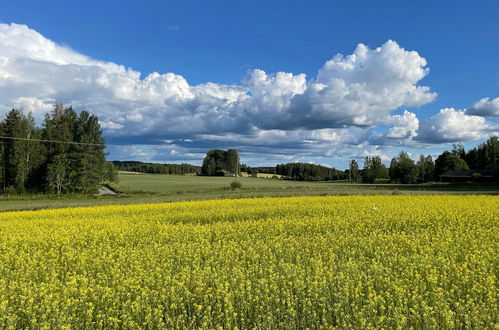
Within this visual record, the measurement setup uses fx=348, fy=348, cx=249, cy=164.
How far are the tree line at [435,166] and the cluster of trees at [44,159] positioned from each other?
8060 centimetres

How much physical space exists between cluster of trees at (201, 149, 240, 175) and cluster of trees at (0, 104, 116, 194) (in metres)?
66.6

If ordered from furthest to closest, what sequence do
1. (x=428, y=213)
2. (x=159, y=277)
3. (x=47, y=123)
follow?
(x=47, y=123) → (x=428, y=213) → (x=159, y=277)

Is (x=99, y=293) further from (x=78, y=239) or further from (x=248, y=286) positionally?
(x=78, y=239)

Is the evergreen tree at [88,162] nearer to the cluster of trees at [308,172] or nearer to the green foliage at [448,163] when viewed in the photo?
the cluster of trees at [308,172]

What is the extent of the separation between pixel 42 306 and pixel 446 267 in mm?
7932

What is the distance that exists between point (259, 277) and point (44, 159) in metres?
63.5

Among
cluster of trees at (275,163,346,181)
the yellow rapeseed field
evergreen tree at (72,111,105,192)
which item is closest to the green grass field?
evergreen tree at (72,111,105,192)

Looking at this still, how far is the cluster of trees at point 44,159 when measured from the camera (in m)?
57.2

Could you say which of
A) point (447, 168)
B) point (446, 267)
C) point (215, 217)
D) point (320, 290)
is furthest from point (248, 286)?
point (447, 168)

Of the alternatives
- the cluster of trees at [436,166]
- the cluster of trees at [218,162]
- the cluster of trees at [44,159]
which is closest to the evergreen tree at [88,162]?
the cluster of trees at [44,159]

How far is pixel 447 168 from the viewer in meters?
106

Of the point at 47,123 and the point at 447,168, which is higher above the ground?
the point at 47,123

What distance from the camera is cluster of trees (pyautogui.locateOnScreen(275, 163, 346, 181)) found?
139m

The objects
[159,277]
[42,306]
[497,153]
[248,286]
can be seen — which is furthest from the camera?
[497,153]
